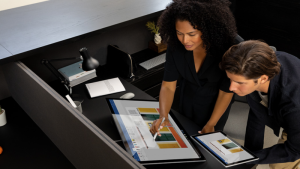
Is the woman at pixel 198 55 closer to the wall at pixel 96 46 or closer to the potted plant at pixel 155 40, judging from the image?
the wall at pixel 96 46

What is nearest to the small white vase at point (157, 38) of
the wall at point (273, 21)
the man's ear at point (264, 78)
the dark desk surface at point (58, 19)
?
the dark desk surface at point (58, 19)

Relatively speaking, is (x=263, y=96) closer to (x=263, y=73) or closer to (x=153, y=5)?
(x=263, y=73)

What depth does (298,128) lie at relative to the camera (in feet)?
3.42

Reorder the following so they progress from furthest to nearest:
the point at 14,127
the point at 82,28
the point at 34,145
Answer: the point at 82,28 → the point at 14,127 → the point at 34,145

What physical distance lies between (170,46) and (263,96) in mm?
576

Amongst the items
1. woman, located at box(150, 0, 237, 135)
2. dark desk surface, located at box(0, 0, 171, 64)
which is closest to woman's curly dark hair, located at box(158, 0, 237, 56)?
woman, located at box(150, 0, 237, 135)

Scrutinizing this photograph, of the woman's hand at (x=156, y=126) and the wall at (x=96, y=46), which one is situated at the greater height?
the wall at (x=96, y=46)

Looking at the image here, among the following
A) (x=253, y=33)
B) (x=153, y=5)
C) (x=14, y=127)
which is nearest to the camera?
(x=14, y=127)

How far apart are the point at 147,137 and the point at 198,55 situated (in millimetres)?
564

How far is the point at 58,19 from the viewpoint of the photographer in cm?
176

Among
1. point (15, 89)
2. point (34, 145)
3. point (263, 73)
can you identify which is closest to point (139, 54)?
point (15, 89)

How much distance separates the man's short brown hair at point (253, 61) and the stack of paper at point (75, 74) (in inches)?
46.9

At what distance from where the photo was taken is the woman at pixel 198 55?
1187 mm

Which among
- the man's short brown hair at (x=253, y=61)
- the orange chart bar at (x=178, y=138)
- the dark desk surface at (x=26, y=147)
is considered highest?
the man's short brown hair at (x=253, y=61)
